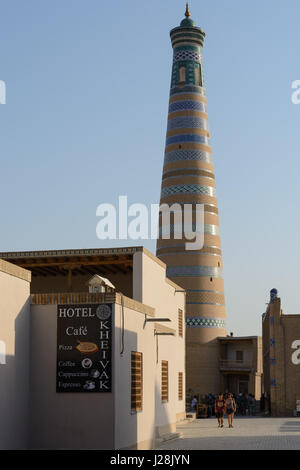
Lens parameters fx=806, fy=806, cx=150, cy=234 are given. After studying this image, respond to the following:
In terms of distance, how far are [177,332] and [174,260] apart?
17.2 meters

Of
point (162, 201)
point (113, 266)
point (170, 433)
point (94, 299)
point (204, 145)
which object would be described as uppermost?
point (204, 145)

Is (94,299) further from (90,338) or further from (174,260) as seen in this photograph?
(174,260)

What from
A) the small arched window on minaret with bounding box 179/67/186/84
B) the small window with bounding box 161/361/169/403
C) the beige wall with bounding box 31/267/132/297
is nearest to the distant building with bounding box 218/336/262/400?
the small arched window on minaret with bounding box 179/67/186/84

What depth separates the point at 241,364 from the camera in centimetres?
4731

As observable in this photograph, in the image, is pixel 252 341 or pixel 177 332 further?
pixel 252 341

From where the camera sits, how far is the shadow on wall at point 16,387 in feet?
51.2

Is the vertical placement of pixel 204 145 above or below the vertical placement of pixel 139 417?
above

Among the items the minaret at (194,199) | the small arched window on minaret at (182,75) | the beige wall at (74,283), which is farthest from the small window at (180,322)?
the small arched window on minaret at (182,75)

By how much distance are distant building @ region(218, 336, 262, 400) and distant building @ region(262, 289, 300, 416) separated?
23.8ft

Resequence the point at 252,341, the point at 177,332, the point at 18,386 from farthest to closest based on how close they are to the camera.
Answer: the point at 252,341
the point at 177,332
the point at 18,386

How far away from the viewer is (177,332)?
30312mm

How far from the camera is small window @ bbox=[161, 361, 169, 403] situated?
26833mm

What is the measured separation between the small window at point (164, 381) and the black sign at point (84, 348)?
32.7 feet
